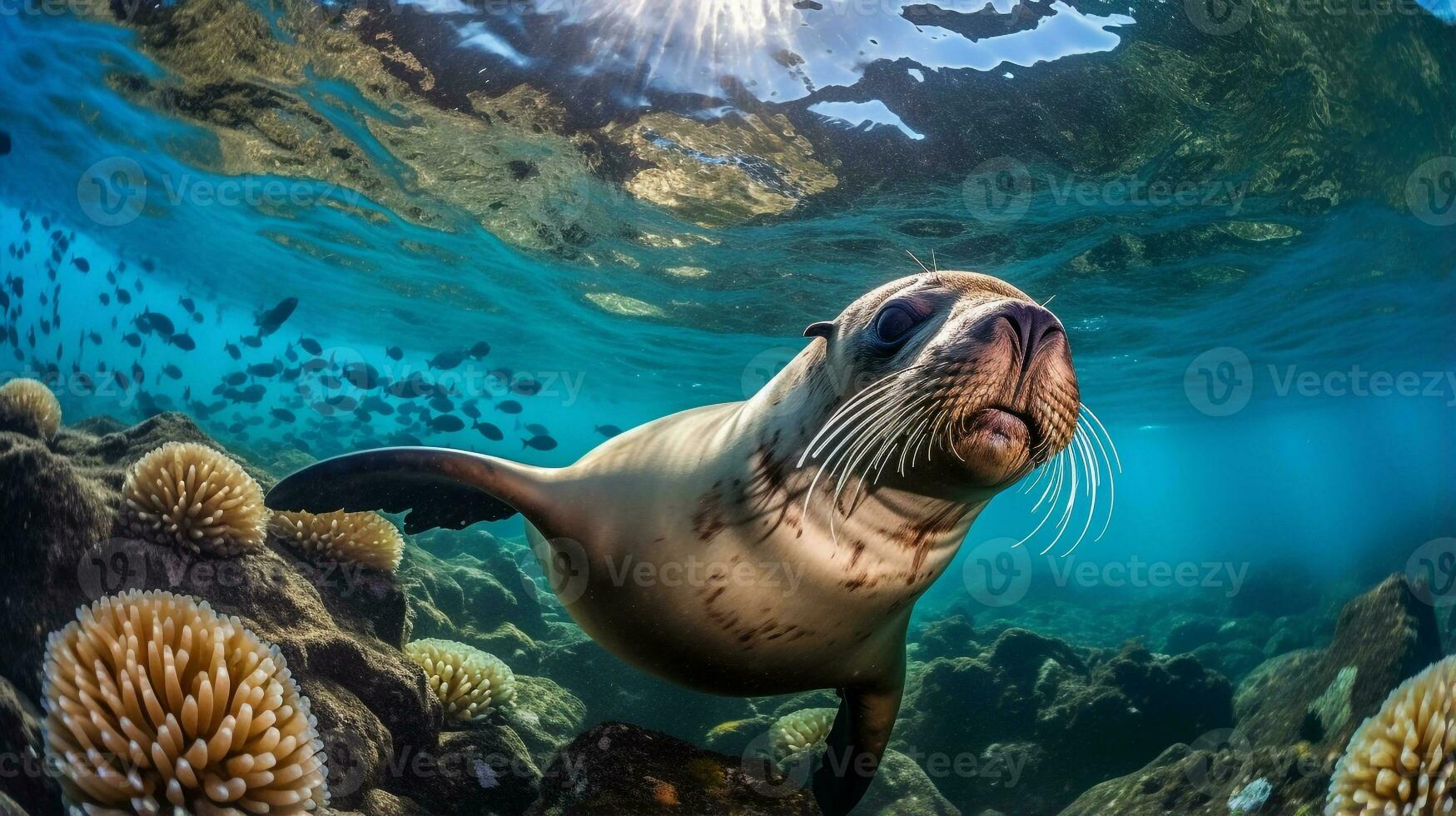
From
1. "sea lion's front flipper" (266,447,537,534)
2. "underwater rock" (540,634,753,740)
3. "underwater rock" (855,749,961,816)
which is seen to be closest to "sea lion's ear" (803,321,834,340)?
"sea lion's front flipper" (266,447,537,534)

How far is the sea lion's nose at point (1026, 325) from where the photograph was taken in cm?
179

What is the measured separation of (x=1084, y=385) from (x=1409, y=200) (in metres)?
13.3

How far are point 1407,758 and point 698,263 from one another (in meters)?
14.0

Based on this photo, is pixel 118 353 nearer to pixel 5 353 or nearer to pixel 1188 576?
pixel 5 353

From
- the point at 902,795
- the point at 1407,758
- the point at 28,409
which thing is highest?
the point at 28,409

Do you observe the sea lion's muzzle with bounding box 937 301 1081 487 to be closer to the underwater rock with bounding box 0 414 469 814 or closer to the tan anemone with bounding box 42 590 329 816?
the tan anemone with bounding box 42 590 329 816

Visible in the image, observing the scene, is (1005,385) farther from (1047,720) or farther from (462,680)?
(1047,720)

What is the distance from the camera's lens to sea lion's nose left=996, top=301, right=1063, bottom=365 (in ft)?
5.89

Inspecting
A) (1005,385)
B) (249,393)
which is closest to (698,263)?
(249,393)

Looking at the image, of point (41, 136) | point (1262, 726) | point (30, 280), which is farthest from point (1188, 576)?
point (30, 280)

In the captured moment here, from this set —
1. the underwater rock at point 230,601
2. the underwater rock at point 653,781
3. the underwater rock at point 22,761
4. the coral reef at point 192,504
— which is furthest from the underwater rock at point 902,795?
the underwater rock at point 22,761

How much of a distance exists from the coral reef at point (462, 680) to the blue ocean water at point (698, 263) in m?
5.36

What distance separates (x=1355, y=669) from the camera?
522 cm

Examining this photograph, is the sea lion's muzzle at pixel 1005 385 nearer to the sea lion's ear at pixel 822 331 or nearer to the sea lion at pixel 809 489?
the sea lion at pixel 809 489
